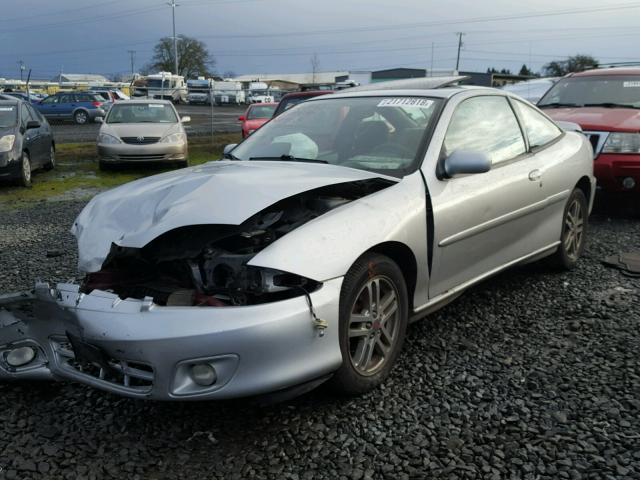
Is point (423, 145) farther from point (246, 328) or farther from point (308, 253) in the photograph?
point (246, 328)

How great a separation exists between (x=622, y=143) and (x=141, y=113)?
953cm

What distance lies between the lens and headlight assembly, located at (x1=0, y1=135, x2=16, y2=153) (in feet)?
31.1

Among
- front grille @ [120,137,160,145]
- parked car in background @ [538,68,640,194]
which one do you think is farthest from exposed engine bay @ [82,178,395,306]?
front grille @ [120,137,160,145]

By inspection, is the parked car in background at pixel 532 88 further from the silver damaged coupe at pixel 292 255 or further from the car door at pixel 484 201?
the silver damaged coupe at pixel 292 255

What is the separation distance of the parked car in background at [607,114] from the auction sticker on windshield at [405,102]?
3898 mm

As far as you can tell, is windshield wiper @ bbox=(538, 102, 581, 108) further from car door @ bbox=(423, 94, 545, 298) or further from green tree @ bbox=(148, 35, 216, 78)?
green tree @ bbox=(148, 35, 216, 78)

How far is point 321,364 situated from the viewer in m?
2.60

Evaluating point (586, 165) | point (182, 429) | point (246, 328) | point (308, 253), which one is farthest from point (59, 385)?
point (586, 165)

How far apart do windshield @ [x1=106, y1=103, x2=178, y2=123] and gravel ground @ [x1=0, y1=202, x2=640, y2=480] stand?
10.1m

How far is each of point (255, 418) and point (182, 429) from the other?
346mm

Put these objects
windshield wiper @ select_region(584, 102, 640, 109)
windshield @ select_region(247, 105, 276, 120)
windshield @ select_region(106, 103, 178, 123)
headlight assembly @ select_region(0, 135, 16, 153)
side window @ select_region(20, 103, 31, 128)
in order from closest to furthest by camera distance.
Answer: windshield wiper @ select_region(584, 102, 640, 109)
headlight assembly @ select_region(0, 135, 16, 153)
side window @ select_region(20, 103, 31, 128)
windshield @ select_region(106, 103, 178, 123)
windshield @ select_region(247, 105, 276, 120)

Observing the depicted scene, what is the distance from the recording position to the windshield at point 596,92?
7.63 m

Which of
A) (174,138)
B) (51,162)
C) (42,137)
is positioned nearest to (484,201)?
(174,138)

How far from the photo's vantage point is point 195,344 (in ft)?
7.84
